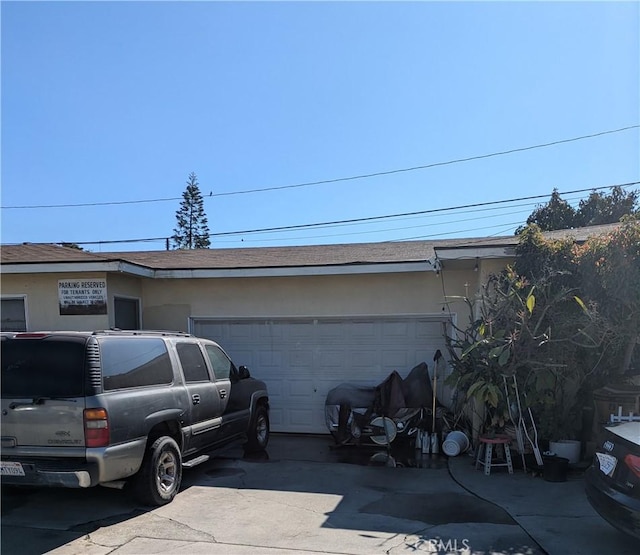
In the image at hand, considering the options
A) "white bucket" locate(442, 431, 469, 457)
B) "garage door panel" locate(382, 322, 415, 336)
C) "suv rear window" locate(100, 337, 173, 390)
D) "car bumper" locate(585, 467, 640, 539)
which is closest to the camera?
"car bumper" locate(585, 467, 640, 539)

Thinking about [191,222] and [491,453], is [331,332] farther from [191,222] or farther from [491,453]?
[191,222]

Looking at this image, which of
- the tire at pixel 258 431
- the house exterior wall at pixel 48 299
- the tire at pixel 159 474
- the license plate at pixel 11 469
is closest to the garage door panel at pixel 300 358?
the tire at pixel 258 431

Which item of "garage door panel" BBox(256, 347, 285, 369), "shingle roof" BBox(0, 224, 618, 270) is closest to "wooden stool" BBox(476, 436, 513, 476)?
"shingle roof" BBox(0, 224, 618, 270)

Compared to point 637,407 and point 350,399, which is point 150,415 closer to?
point 350,399

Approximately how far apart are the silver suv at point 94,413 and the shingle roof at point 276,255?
389 centimetres

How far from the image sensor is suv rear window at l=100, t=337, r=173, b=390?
5211 mm

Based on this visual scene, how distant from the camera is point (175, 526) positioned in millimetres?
5062

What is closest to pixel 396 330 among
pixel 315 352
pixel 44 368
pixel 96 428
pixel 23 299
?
pixel 315 352

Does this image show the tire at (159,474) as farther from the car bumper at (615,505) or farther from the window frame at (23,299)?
the window frame at (23,299)

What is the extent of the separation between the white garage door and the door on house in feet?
3.87

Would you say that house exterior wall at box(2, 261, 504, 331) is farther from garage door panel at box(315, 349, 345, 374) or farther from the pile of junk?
the pile of junk

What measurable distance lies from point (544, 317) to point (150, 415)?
211 inches

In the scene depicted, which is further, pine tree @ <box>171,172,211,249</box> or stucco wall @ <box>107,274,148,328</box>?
pine tree @ <box>171,172,211,249</box>

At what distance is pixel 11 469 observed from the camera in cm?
491
